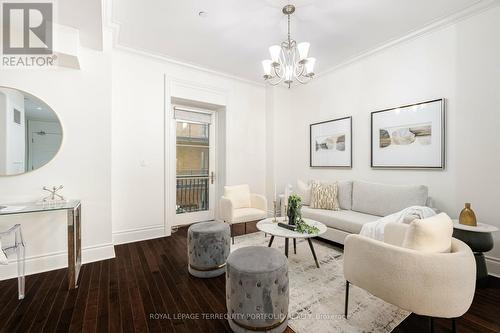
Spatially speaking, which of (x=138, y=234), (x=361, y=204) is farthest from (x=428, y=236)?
(x=138, y=234)

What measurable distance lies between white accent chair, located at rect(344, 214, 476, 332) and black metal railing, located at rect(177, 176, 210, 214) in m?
3.47

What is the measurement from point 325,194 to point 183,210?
8.65ft

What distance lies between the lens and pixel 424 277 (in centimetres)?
132

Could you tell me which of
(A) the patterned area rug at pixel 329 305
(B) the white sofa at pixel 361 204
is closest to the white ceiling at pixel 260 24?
(B) the white sofa at pixel 361 204

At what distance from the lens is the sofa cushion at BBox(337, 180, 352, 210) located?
3.46 meters

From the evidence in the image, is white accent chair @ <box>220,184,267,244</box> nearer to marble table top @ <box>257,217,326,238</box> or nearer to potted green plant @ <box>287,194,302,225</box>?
marble table top @ <box>257,217,326,238</box>

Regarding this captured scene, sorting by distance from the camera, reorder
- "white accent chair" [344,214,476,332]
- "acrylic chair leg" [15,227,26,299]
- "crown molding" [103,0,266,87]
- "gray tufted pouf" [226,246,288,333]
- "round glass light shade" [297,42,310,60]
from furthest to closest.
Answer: "crown molding" [103,0,266,87]
"round glass light shade" [297,42,310,60]
"acrylic chair leg" [15,227,26,299]
"gray tufted pouf" [226,246,288,333]
"white accent chair" [344,214,476,332]

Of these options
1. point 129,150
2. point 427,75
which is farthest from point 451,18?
point 129,150

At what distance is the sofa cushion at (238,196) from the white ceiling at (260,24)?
2.20 m

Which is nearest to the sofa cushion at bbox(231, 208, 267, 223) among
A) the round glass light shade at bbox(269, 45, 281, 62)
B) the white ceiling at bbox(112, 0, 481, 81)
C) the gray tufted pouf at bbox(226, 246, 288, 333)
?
the gray tufted pouf at bbox(226, 246, 288, 333)

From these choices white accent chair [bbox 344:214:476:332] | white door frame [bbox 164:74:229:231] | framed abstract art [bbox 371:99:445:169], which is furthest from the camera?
white door frame [bbox 164:74:229:231]

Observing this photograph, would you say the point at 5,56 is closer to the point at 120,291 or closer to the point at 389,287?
the point at 120,291

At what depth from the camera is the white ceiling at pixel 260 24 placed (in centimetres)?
242

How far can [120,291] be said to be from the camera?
6.73ft
